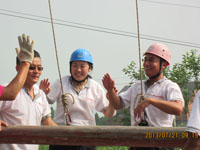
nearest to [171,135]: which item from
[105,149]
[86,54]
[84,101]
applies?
[84,101]

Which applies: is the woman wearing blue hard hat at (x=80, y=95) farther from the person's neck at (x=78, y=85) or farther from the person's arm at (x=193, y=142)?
the person's arm at (x=193, y=142)

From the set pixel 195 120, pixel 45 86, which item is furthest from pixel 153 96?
pixel 195 120

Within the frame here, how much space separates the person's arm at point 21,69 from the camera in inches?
146

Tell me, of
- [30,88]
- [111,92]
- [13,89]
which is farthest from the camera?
[111,92]

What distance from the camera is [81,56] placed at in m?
5.29

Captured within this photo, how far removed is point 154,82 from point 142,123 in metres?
0.46

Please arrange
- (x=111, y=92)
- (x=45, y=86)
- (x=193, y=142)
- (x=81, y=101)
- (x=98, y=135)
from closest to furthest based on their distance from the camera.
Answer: (x=193, y=142) → (x=98, y=135) → (x=111, y=92) → (x=81, y=101) → (x=45, y=86)

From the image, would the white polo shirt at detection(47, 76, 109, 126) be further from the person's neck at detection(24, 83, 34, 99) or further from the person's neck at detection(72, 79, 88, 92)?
the person's neck at detection(24, 83, 34, 99)

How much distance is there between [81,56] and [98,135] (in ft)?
4.92

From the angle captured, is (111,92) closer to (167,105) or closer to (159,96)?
(159,96)

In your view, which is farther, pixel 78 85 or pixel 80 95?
pixel 78 85

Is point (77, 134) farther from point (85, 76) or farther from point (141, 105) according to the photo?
point (85, 76)

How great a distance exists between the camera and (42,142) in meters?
4.18
